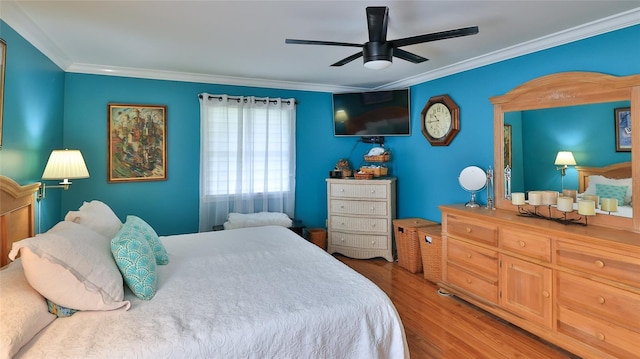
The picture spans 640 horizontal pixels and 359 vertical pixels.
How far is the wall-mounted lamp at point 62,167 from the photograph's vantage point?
262 centimetres

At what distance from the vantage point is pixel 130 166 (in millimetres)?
3801

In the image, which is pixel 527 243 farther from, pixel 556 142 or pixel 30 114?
pixel 30 114

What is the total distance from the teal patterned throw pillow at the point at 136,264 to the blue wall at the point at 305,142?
1.54m

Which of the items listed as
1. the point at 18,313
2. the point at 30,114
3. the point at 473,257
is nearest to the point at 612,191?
the point at 473,257

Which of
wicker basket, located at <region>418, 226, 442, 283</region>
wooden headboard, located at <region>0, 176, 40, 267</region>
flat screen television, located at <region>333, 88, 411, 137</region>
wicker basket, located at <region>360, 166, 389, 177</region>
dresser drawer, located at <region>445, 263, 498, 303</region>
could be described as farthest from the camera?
wicker basket, located at <region>360, 166, 389, 177</region>

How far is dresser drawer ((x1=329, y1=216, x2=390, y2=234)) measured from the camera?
14.3ft

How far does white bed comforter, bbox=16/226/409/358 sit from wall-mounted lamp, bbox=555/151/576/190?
2053 mm

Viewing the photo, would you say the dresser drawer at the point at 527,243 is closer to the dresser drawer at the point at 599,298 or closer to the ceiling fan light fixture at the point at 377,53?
the dresser drawer at the point at 599,298

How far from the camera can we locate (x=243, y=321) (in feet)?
4.91

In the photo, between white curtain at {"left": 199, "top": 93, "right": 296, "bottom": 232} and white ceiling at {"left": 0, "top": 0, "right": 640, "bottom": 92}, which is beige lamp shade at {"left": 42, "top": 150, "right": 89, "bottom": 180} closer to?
white ceiling at {"left": 0, "top": 0, "right": 640, "bottom": 92}

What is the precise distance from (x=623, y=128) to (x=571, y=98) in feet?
1.39

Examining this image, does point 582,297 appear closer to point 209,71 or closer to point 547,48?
point 547,48

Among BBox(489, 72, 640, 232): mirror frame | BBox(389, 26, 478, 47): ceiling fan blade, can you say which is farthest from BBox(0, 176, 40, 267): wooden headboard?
BBox(489, 72, 640, 232): mirror frame

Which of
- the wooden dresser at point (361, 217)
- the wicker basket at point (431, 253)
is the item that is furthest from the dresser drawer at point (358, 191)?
the wicker basket at point (431, 253)
